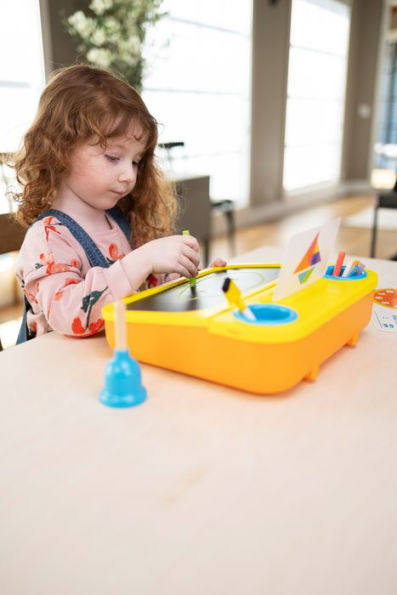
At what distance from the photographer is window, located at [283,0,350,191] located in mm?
5441

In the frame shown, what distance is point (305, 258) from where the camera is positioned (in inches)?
24.9

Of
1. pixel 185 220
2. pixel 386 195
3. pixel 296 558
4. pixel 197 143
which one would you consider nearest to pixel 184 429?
pixel 296 558

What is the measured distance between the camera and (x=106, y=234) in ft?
3.26

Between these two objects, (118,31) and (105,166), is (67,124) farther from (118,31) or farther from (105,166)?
(118,31)

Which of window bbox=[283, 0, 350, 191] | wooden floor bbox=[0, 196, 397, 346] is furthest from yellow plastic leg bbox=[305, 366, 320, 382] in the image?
window bbox=[283, 0, 350, 191]

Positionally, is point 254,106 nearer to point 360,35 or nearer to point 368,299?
point 360,35

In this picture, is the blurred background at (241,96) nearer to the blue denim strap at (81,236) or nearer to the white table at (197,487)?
the blue denim strap at (81,236)

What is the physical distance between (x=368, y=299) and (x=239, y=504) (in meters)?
0.41

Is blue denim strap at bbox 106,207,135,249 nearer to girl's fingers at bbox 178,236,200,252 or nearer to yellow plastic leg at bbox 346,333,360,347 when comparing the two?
girl's fingers at bbox 178,236,200,252

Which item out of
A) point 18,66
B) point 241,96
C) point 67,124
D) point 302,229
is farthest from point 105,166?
point 241,96

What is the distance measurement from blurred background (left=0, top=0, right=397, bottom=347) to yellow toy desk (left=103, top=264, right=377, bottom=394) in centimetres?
54

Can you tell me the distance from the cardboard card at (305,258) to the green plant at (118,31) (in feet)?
7.21

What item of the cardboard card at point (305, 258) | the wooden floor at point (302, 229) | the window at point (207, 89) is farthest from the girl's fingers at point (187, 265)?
the window at point (207, 89)

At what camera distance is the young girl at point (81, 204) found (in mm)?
762
